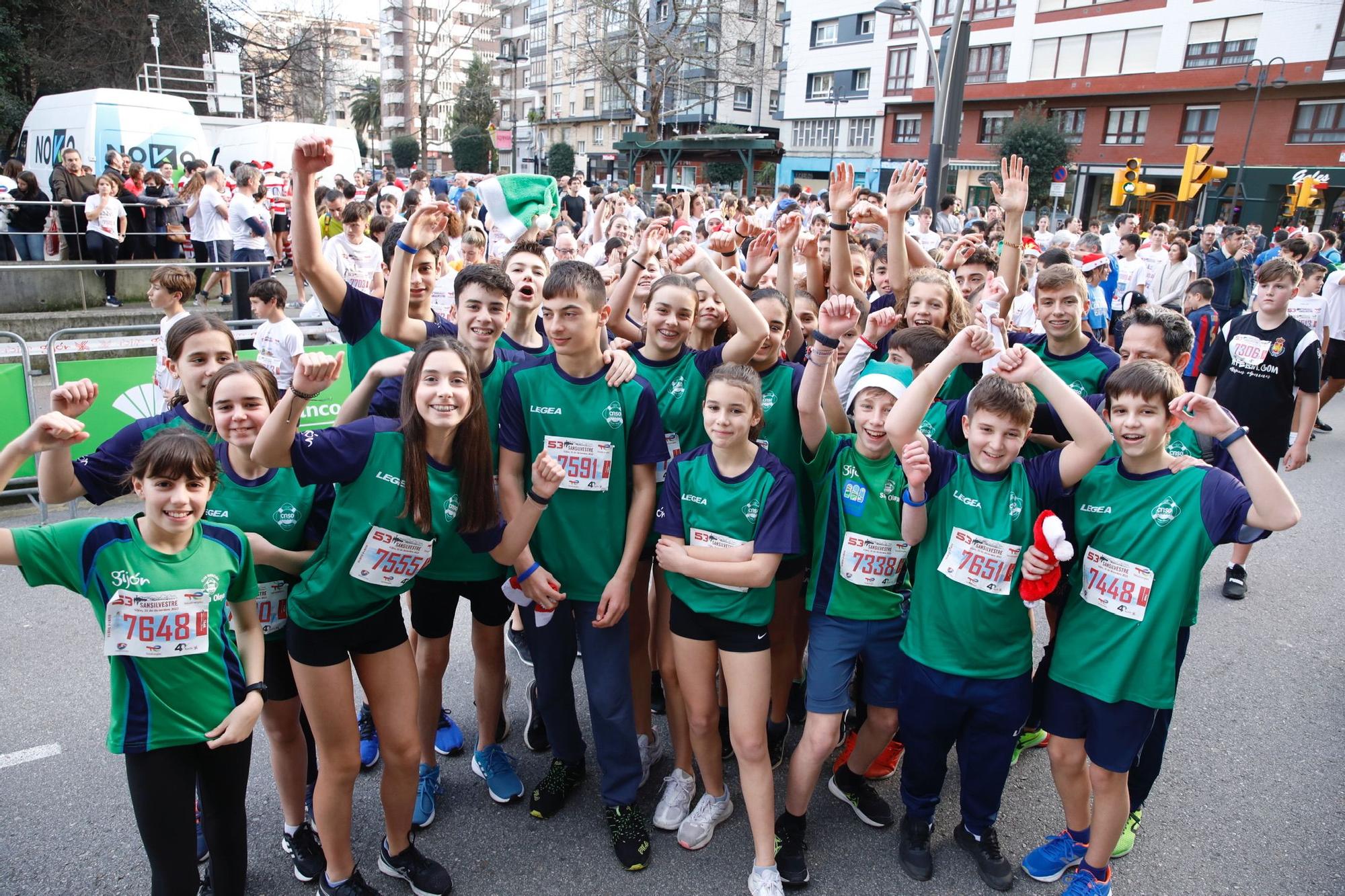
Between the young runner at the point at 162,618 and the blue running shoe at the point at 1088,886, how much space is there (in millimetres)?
2820

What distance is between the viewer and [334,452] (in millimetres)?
→ 2527

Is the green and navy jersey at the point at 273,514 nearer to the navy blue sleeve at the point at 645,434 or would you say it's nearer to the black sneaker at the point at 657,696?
the navy blue sleeve at the point at 645,434

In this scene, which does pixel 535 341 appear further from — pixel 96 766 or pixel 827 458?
pixel 96 766

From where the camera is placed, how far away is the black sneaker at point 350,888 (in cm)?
274

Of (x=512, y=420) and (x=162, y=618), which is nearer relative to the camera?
(x=162, y=618)

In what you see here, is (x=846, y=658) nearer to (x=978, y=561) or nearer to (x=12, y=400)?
(x=978, y=561)

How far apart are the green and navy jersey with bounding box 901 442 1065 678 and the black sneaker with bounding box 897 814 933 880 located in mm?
671

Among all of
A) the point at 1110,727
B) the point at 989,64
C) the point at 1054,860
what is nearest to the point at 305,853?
the point at 1054,860

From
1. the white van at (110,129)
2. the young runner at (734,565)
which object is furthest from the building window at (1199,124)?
the young runner at (734,565)

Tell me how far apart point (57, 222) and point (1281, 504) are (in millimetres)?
15280

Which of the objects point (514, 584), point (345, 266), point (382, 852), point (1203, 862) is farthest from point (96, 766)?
point (345, 266)

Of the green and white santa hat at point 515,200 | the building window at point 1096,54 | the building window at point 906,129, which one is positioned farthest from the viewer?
the building window at point 906,129

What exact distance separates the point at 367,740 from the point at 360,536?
1477 millimetres

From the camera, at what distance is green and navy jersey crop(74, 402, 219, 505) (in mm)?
2678
